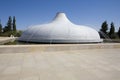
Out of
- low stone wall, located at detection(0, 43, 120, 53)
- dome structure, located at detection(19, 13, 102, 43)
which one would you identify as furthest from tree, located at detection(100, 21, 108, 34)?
low stone wall, located at detection(0, 43, 120, 53)

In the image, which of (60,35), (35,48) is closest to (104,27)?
(60,35)

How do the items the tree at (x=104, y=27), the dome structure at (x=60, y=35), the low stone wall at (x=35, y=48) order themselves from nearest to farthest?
the low stone wall at (x=35, y=48) < the dome structure at (x=60, y=35) < the tree at (x=104, y=27)

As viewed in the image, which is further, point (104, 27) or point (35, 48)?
point (104, 27)

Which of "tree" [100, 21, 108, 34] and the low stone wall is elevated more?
"tree" [100, 21, 108, 34]

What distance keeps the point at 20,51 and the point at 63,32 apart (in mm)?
12726

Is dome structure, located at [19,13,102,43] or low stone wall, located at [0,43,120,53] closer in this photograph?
low stone wall, located at [0,43,120,53]

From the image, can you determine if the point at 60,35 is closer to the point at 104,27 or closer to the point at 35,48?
the point at 35,48

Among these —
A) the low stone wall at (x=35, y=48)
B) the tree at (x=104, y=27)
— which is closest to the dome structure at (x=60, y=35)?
the low stone wall at (x=35, y=48)

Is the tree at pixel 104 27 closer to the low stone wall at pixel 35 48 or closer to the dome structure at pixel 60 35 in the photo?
the dome structure at pixel 60 35

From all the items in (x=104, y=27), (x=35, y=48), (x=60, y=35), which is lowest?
(x=35, y=48)

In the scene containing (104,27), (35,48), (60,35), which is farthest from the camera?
(104,27)

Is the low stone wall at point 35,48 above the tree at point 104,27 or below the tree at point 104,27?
below

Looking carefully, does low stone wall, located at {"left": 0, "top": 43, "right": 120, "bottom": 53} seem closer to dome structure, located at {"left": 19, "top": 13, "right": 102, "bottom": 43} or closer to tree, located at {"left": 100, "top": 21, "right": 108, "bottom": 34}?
dome structure, located at {"left": 19, "top": 13, "right": 102, "bottom": 43}

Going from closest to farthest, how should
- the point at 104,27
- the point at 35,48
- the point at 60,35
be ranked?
the point at 35,48 → the point at 60,35 → the point at 104,27
